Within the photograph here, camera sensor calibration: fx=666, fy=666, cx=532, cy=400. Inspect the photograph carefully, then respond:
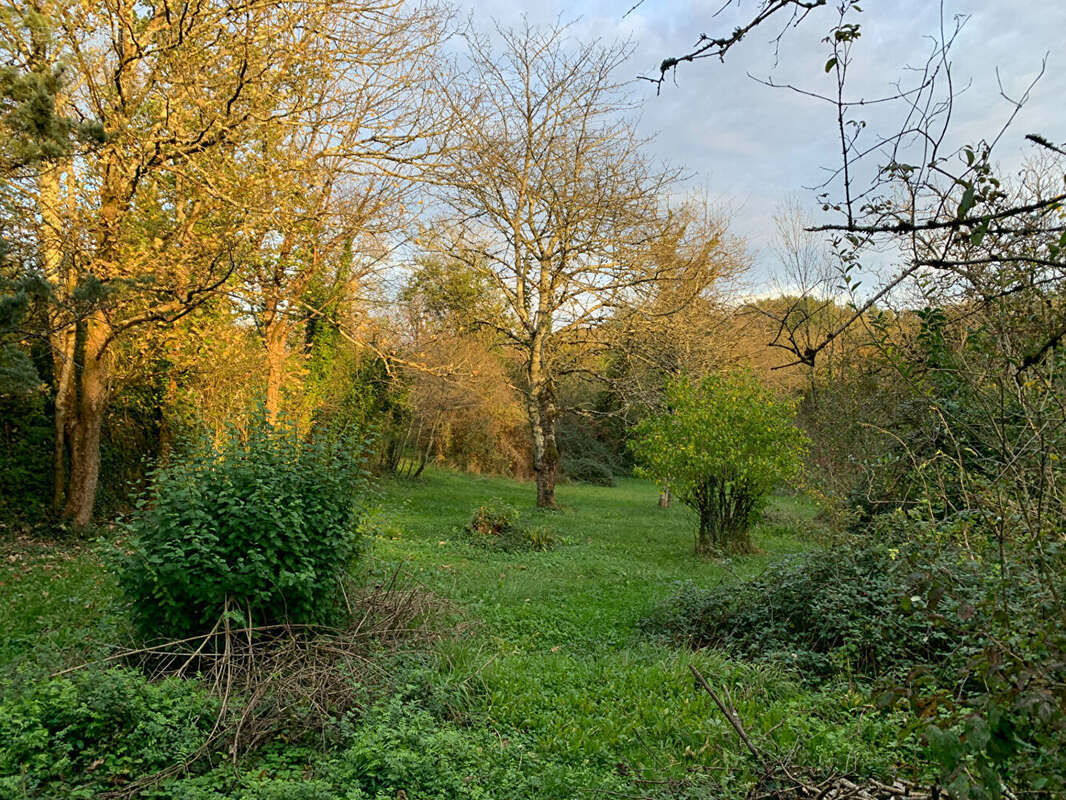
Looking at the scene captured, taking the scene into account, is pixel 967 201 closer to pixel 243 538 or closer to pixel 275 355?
pixel 243 538

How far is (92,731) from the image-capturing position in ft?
12.0

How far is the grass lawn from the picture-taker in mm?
3439

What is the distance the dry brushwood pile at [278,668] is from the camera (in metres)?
3.94

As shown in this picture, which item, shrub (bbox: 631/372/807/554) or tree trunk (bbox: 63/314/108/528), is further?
shrub (bbox: 631/372/807/554)

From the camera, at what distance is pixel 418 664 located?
4977mm

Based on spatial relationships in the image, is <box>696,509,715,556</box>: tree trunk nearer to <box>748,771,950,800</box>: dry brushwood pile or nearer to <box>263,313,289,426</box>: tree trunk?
<box>263,313,289,426</box>: tree trunk

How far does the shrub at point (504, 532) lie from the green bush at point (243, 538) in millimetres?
6742

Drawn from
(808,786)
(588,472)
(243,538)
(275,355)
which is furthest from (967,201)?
(588,472)

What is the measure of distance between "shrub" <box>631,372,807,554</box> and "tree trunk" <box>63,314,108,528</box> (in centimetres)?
952

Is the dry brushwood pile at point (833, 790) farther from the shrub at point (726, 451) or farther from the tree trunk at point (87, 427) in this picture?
the tree trunk at point (87, 427)

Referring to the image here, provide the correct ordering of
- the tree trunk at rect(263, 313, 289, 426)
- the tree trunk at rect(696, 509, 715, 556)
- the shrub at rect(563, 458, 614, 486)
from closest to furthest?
the tree trunk at rect(696, 509, 715, 556) < the tree trunk at rect(263, 313, 289, 426) < the shrub at rect(563, 458, 614, 486)

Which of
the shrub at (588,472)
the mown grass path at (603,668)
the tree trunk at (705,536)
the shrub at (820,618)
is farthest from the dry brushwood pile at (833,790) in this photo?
the shrub at (588,472)

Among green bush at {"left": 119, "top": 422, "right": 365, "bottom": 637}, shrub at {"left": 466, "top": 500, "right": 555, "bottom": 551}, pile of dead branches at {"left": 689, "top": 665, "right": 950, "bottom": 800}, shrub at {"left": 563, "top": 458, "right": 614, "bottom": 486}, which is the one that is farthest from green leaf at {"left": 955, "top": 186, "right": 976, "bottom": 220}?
shrub at {"left": 563, "top": 458, "right": 614, "bottom": 486}

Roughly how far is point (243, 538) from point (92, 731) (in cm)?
154
